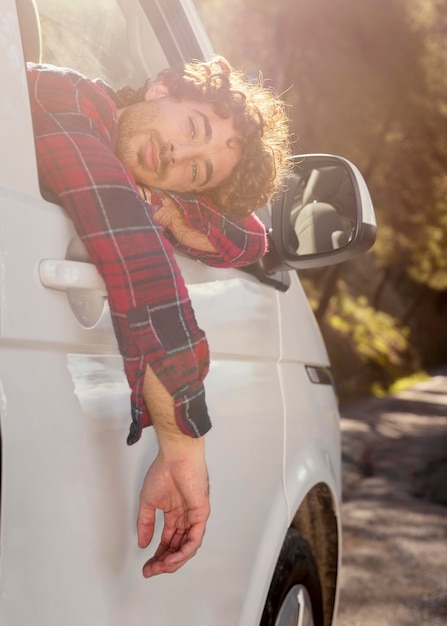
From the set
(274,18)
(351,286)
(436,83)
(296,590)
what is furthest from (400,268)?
(296,590)

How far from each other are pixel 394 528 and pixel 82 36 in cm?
520

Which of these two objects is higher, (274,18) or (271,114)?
(274,18)

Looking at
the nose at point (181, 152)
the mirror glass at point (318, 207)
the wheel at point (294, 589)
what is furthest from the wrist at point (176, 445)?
the mirror glass at point (318, 207)

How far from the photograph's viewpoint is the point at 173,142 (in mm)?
1992

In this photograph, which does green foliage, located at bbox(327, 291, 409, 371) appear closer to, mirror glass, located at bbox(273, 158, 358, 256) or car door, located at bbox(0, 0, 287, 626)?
mirror glass, located at bbox(273, 158, 358, 256)

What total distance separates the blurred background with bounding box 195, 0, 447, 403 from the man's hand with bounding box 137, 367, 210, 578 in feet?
43.6

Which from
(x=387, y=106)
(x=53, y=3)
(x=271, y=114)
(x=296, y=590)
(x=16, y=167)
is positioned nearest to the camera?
(x=16, y=167)

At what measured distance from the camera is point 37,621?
134cm

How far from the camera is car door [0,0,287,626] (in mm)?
1324

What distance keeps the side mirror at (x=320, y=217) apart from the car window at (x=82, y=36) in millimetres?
567

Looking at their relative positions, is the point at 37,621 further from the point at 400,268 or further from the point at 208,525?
the point at 400,268

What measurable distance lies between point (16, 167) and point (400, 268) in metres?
44.5

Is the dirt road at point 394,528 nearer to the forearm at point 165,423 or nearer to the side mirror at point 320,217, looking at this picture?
the side mirror at point 320,217

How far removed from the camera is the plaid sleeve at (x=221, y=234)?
213cm
